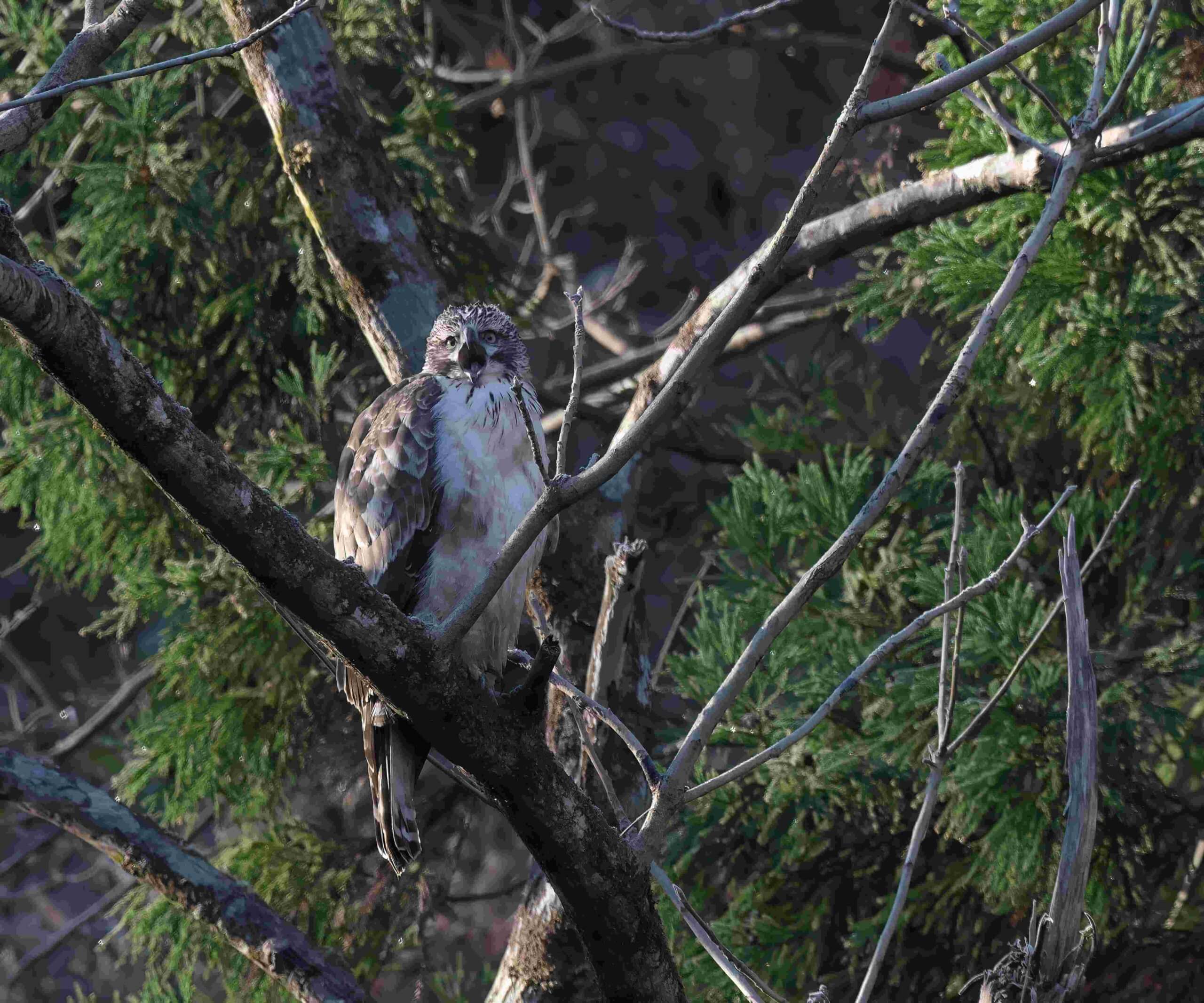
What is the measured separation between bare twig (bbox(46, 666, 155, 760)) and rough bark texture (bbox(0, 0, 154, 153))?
280 cm

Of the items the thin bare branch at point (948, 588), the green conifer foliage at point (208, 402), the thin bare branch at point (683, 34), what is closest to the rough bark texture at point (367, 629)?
the thin bare branch at point (948, 588)

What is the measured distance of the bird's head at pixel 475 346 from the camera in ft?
9.52

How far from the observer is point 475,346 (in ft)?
9.70

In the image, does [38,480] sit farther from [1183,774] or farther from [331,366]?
[1183,774]

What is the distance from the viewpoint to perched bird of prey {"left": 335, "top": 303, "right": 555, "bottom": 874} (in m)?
2.60

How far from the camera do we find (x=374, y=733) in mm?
2574

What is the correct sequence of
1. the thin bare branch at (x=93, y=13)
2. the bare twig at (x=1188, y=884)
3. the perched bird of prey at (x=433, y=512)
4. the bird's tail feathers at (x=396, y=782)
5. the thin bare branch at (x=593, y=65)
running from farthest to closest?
the thin bare branch at (x=593, y=65)
the bare twig at (x=1188, y=884)
the perched bird of prey at (x=433, y=512)
the bird's tail feathers at (x=396, y=782)
the thin bare branch at (x=93, y=13)

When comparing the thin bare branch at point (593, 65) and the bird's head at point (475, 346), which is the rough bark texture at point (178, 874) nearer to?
the bird's head at point (475, 346)

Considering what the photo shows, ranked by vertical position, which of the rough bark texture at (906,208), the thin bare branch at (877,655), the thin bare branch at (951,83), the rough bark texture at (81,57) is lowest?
the thin bare branch at (877,655)

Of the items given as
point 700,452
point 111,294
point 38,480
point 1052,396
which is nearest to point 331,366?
point 111,294

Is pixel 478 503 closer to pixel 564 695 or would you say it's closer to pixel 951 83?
pixel 564 695

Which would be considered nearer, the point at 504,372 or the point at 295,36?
the point at 504,372

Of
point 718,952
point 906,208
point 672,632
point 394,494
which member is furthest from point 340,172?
point 718,952

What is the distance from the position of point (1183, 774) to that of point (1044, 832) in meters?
1.14
